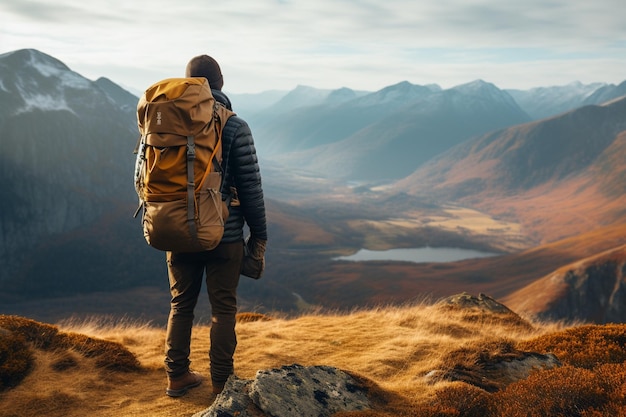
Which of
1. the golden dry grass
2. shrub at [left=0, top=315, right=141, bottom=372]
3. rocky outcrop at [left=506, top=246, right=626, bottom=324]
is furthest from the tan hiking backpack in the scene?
rocky outcrop at [left=506, top=246, right=626, bottom=324]

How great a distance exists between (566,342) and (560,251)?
19700 cm

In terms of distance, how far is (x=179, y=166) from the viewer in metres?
6.31

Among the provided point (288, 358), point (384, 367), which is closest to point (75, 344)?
point (288, 358)

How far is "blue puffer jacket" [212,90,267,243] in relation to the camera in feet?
22.6

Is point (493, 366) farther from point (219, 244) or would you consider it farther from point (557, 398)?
point (219, 244)

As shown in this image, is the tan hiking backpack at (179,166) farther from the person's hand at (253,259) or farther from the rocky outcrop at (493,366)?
the rocky outcrop at (493,366)

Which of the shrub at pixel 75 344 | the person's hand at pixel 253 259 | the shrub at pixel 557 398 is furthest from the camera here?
the shrub at pixel 75 344

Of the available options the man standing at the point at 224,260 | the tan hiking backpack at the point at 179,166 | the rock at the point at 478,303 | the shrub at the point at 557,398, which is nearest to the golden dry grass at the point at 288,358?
the man standing at the point at 224,260

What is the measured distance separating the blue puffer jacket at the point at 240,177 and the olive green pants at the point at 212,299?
1.16 ft

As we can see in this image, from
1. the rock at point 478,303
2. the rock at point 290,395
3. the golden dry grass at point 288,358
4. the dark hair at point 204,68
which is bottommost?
the rock at point 478,303

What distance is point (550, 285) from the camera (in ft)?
422

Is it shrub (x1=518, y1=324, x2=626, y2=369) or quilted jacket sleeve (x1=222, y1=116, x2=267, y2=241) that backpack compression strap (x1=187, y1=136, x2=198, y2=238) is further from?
shrub (x1=518, y1=324, x2=626, y2=369)

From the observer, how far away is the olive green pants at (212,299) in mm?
7219

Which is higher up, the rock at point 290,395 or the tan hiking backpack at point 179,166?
the tan hiking backpack at point 179,166
